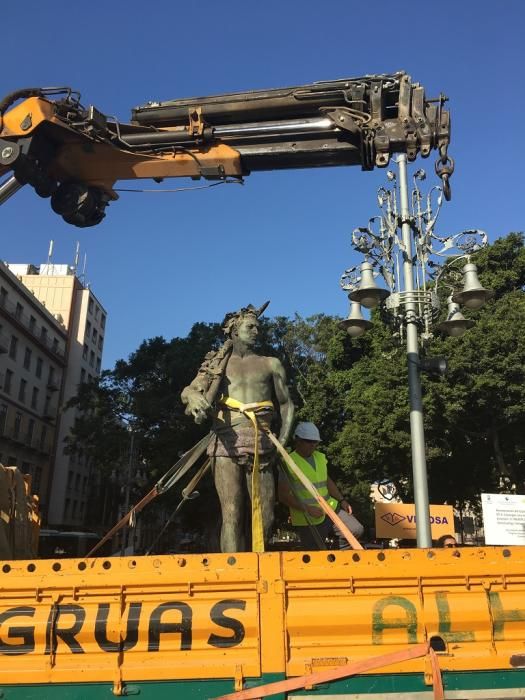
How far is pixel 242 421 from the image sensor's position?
5.58 meters

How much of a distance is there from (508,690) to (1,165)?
610 cm

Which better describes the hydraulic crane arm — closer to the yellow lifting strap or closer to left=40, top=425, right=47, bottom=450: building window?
the yellow lifting strap

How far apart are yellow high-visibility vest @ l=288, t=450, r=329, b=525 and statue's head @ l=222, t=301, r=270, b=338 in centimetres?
141

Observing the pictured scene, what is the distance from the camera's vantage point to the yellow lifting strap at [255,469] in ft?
16.6

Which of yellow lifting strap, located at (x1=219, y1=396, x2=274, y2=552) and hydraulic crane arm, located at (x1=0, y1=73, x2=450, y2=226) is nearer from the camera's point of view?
yellow lifting strap, located at (x1=219, y1=396, x2=274, y2=552)

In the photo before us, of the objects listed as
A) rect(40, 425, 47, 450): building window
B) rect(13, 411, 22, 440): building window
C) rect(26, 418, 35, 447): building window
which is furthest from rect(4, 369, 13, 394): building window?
rect(40, 425, 47, 450): building window

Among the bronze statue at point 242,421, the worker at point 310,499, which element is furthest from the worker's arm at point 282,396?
the worker at point 310,499

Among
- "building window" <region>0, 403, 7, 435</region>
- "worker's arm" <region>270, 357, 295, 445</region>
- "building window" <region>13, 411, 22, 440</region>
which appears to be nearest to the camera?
"worker's arm" <region>270, 357, 295, 445</region>

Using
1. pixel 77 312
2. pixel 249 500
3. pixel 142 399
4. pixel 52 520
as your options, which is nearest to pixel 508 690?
pixel 249 500

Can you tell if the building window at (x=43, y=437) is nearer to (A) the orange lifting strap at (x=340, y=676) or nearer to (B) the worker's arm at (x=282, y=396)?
(B) the worker's arm at (x=282, y=396)

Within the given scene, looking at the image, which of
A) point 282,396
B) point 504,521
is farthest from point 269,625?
point 504,521

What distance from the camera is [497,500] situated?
10820mm

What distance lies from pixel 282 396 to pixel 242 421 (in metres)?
0.47

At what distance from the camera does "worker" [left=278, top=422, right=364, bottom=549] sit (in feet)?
18.7
